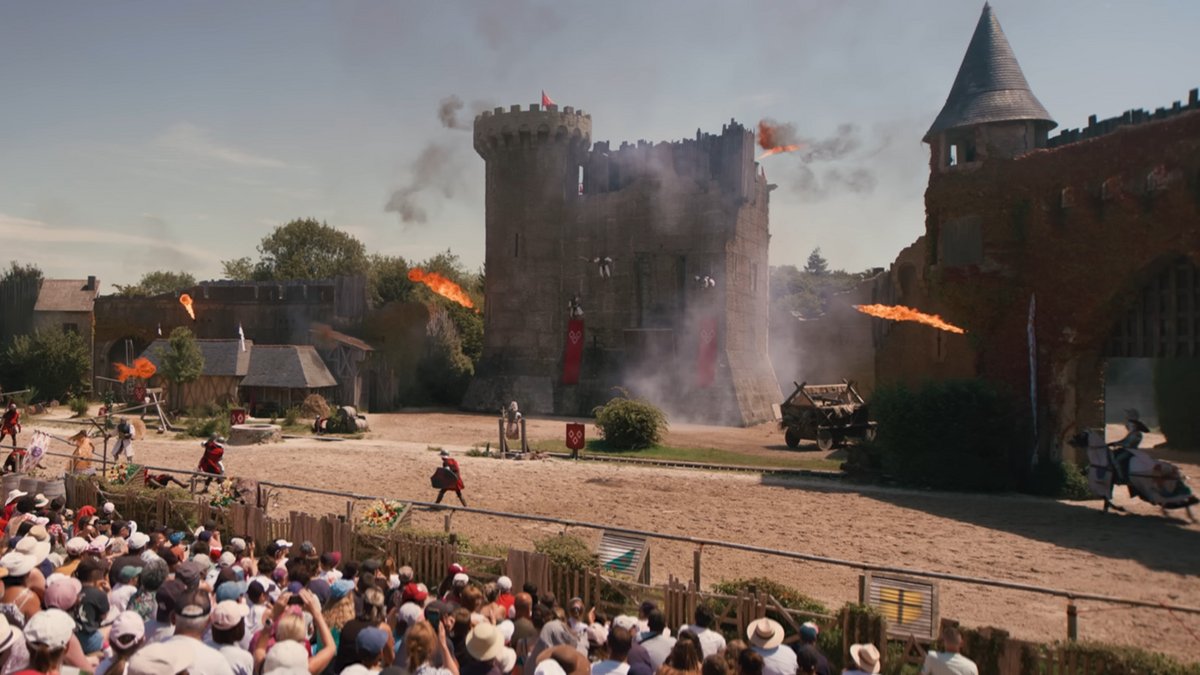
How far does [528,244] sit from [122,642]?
38.9 m

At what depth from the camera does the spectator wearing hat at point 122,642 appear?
19.6 feet

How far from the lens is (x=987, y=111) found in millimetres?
22844

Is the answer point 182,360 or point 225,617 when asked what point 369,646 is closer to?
point 225,617

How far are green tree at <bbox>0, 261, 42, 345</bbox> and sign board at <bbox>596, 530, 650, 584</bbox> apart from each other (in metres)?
52.3

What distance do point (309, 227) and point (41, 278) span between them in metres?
28.0

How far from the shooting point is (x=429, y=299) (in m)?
54.2

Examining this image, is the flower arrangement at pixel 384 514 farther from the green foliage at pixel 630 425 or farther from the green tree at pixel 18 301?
the green tree at pixel 18 301

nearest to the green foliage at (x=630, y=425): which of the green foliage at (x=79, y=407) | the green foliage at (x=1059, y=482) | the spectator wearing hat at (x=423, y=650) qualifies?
the green foliage at (x=1059, y=482)

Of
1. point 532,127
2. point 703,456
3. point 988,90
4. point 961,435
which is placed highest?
point 532,127

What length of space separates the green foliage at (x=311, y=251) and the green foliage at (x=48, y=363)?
98.9ft

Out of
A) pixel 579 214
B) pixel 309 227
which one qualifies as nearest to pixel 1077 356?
pixel 579 214

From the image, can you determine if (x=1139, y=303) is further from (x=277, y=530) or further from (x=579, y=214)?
(x=579, y=214)

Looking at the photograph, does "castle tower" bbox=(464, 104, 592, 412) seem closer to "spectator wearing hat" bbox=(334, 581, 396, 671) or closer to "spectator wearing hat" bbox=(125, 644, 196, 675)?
"spectator wearing hat" bbox=(334, 581, 396, 671)

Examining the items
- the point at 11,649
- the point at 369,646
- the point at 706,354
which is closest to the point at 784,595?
the point at 369,646
